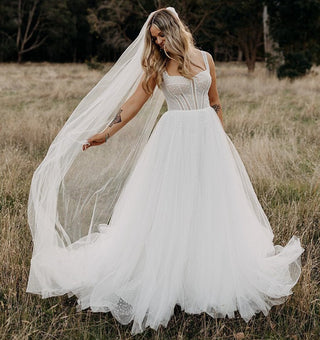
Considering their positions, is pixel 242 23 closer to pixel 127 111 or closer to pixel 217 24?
pixel 217 24

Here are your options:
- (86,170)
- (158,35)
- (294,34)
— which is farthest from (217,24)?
(158,35)

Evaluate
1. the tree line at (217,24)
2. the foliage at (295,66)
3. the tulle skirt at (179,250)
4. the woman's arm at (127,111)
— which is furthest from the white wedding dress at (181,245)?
the foliage at (295,66)

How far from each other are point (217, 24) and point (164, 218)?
18.0 m

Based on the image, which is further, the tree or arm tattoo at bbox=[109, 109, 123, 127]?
the tree

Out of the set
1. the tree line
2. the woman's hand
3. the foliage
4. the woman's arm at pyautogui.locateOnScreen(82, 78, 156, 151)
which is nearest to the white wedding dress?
the woman's arm at pyautogui.locateOnScreen(82, 78, 156, 151)

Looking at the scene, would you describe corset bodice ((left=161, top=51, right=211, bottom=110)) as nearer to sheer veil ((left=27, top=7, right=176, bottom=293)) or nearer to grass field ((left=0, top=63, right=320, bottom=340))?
sheer veil ((left=27, top=7, right=176, bottom=293))

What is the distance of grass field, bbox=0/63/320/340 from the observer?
259 centimetres

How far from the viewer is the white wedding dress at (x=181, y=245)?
2.62 metres

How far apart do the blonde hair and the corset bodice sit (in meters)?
0.05

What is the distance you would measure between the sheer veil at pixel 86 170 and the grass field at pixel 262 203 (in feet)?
0.92

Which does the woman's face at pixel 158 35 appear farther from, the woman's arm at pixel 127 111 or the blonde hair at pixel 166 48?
the woman's arm at pixel 127 111

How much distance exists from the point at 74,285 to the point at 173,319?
67cm

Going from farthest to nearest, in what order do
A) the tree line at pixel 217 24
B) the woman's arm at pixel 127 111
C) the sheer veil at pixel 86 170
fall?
the tree line at pixel 217 24, the sheer veil at pixel 86 170, the woman's arm at pixel 127 111

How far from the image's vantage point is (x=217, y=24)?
63.2 feet
